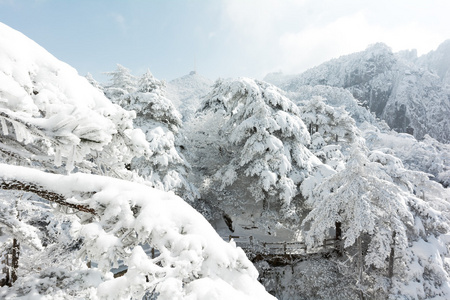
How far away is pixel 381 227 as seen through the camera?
8.81 m

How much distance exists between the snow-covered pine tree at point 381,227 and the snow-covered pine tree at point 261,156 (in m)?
3.75

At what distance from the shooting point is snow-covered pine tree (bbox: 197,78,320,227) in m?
13.4

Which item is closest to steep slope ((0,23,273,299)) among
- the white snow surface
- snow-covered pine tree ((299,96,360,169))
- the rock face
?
the white snow surface

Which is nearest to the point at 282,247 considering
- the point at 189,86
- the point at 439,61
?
the point at 439,61

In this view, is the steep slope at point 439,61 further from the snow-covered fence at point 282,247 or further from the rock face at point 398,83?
the snow-covered fence at point 282,247

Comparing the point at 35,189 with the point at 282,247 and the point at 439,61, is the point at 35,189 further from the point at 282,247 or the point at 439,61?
the point at 439,61

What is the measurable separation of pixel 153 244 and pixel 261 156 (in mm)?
12526

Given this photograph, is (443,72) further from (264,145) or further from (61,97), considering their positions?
(61,97)

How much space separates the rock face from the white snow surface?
2437 inches

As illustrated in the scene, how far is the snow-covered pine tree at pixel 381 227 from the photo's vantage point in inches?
337

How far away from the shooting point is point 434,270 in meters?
9.53

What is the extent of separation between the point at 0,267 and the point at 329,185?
10742mm

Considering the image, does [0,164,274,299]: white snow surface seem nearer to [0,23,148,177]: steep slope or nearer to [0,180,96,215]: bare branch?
[0,180,96,215]: bare branch

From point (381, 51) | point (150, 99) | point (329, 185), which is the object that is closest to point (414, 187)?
point (329, 185)
